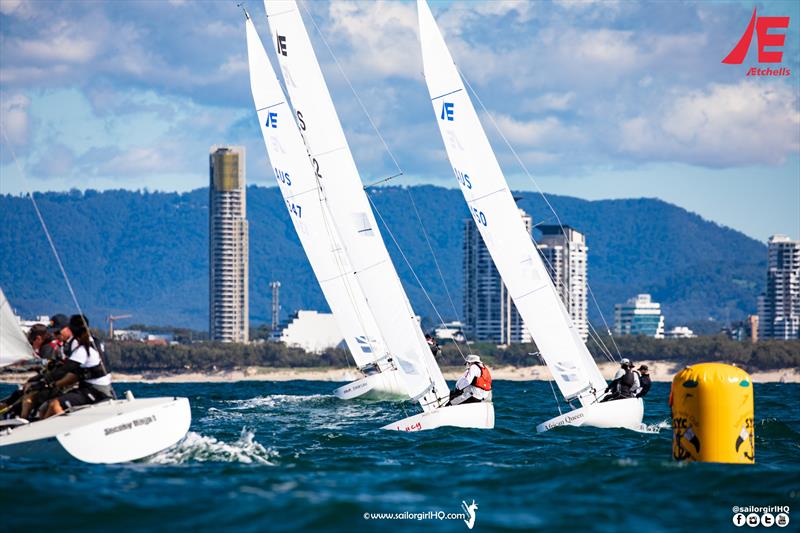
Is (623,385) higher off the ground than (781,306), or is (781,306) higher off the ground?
(781,306)

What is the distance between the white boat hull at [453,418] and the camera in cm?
2514

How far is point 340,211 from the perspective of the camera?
2852 cm

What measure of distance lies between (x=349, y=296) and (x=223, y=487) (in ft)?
78.5

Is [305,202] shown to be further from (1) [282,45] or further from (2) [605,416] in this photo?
(2) [605,416]

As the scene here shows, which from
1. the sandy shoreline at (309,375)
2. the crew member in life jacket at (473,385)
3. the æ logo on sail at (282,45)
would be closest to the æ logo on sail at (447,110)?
the æ logo on sail at (282,45)

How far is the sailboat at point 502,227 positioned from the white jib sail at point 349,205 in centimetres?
224

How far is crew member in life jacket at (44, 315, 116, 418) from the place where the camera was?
18.1 metres

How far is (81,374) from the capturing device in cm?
1855

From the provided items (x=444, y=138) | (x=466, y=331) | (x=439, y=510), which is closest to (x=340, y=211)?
(x=444, y=138)

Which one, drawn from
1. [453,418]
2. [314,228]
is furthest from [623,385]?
[314,228]

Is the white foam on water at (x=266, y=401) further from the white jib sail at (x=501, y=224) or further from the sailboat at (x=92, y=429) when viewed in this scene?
the sailboat at (x=92, y=429)

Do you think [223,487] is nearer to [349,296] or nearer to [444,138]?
[444,138]

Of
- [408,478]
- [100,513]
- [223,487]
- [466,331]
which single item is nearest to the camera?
[100,513]

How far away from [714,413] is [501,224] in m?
11.6
